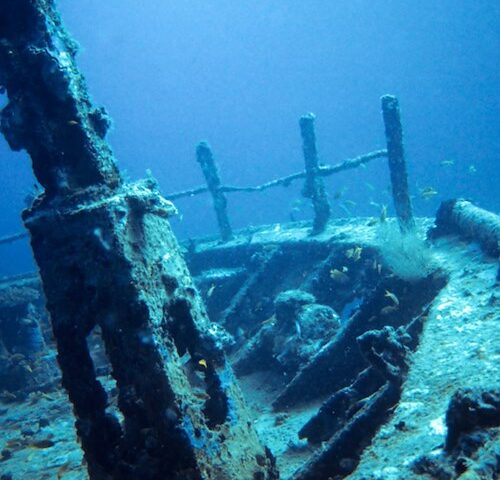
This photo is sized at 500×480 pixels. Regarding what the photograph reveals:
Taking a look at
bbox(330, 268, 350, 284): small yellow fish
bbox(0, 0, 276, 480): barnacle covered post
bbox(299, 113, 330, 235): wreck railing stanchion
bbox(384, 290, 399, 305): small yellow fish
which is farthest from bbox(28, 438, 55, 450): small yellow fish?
bbox(299, 113, 330, 235): wreck railing stanchion

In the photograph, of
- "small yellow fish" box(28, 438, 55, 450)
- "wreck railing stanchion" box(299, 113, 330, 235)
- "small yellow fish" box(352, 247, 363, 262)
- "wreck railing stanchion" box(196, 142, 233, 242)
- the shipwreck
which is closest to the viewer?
the shipwreck

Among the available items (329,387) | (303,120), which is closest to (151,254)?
(329,387)

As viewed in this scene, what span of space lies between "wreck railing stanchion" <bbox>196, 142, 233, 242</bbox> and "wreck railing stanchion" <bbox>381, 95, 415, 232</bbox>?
534 cm

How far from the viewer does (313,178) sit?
11078 mm

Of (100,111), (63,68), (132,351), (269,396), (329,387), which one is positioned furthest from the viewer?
(269,396)

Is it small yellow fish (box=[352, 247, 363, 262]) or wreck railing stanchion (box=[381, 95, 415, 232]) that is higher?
wreck railing stanchion (box=[381, 95, 415, 232])

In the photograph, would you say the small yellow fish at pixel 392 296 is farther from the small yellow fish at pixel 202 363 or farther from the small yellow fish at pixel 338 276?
the small yellow fish at pixel 202 363

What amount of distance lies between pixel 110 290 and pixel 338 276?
6299 mm

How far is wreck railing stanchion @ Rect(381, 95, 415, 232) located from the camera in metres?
9.05

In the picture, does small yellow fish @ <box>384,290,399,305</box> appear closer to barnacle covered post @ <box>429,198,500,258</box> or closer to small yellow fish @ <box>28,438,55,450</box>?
barnacle covered post @ <box>429,198,500,258</box>

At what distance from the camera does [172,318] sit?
3625mm

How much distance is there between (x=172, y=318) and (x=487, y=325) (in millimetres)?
3004

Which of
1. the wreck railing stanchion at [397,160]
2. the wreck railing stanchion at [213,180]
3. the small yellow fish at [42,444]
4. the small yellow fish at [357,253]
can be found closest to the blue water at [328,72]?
the wreck railing stanchion at [213,180]

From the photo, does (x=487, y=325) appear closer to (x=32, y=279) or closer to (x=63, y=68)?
(x=63, y=68)
